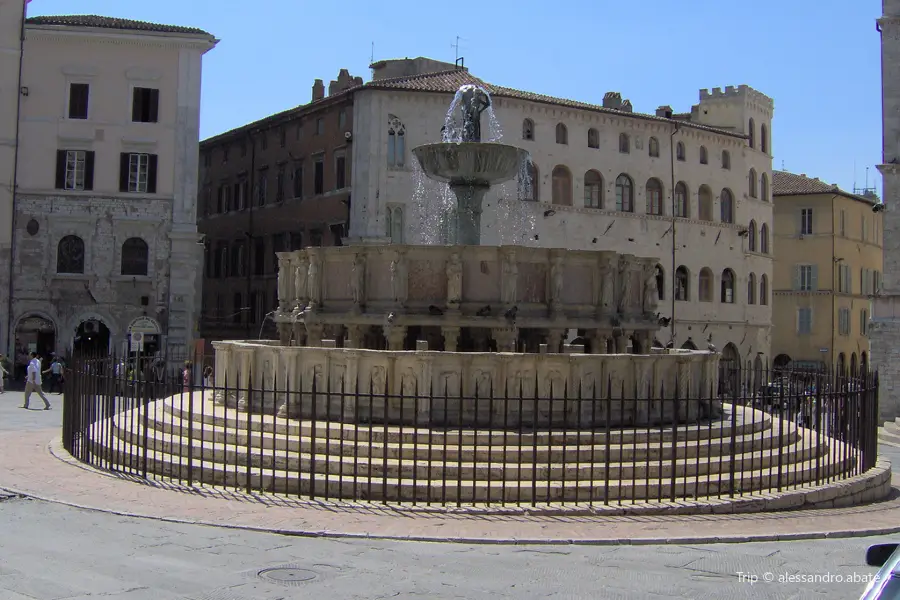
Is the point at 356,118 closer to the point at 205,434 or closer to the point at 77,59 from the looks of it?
the point at 77,59

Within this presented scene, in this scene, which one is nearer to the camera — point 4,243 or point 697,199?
point 4,243

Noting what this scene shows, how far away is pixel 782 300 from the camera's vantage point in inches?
2336

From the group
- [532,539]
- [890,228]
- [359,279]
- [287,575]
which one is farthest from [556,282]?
[890,228]

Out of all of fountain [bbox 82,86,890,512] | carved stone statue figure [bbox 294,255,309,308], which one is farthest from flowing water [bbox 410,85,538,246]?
carved stone statue figure [bbox 294,255,309,308]

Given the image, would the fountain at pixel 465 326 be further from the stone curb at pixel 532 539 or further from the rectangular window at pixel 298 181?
the rectangular window at pixel 298 181

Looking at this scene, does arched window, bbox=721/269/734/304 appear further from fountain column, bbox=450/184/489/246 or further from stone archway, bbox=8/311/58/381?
fountain column, bbox=450/184/489/246

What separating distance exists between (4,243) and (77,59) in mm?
7176

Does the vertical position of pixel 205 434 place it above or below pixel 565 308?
below

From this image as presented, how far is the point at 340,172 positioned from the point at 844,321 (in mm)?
32731

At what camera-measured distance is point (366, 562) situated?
29.6 ft

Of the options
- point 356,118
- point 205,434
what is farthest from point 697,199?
point 205,434

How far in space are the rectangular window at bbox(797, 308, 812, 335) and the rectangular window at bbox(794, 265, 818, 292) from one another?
1203mm

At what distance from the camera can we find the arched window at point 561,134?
44.9 m

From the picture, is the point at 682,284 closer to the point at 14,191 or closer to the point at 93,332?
the point at 93,332
